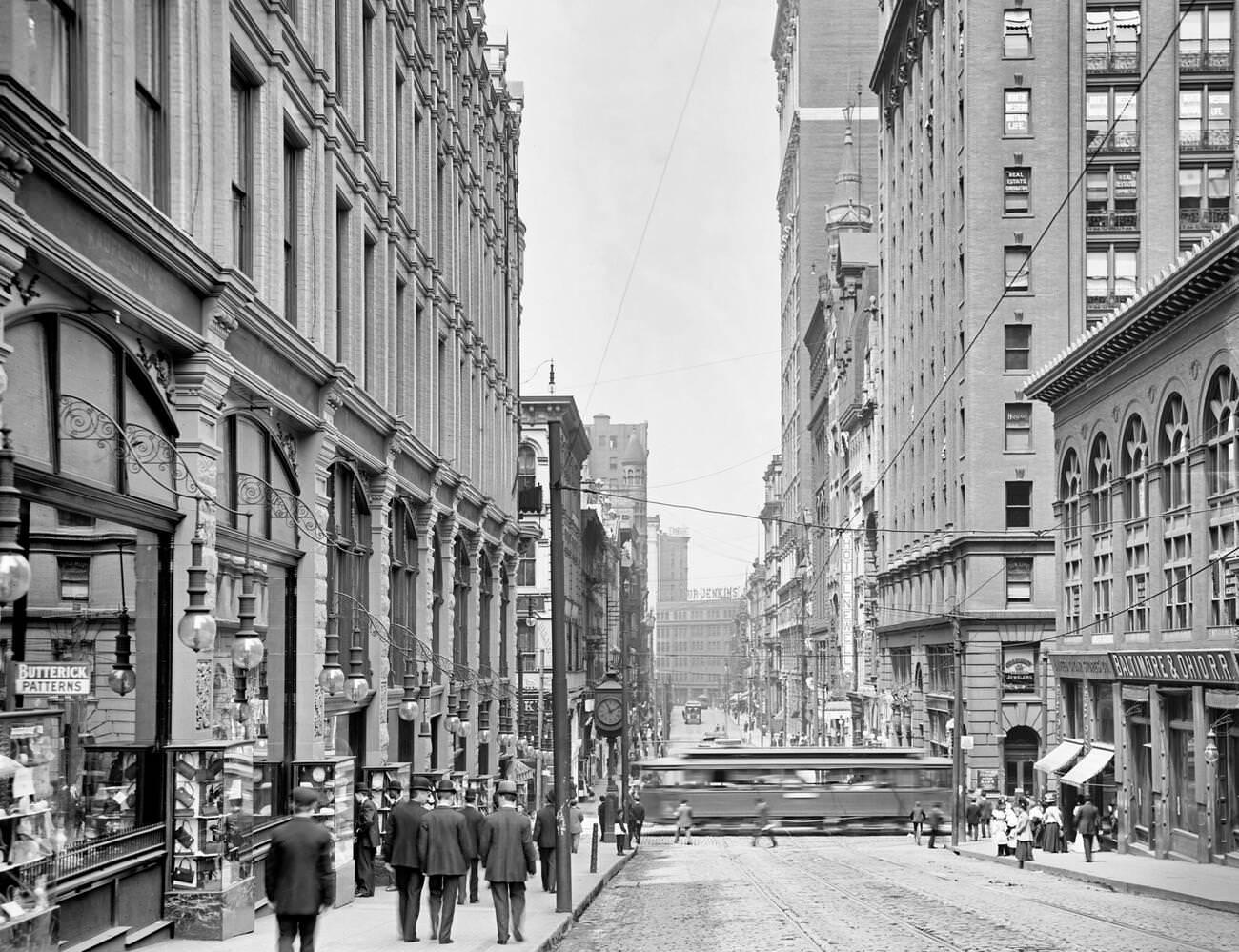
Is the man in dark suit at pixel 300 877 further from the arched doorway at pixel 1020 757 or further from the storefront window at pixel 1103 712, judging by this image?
the arched doorway at pixel 1020 757

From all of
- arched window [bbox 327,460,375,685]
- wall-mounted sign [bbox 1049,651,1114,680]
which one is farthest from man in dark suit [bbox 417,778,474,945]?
wall-mounted sign [bbox 1049,651,1114,680]

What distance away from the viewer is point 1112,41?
61.3 meters

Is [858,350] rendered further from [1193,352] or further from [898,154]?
[1193,352]

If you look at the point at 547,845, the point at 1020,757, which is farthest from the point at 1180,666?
the point at 1020,757

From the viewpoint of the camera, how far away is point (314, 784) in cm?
2067

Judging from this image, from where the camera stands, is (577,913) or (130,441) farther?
(577,913)

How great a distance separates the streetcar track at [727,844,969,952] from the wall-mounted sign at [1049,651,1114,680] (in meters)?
17.1

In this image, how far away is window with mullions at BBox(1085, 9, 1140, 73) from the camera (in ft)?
200

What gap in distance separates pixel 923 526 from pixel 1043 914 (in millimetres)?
51593

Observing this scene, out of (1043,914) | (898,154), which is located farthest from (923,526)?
(1043,914)

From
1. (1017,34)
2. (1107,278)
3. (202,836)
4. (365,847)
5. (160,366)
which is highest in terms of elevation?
(1017,34)

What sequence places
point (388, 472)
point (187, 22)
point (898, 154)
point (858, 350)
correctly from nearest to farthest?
point (187, 22), point (388, 472), point (898, 154), point (858, 350)

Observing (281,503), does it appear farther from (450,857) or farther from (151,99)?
(450,857)

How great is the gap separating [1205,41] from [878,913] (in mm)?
44787
